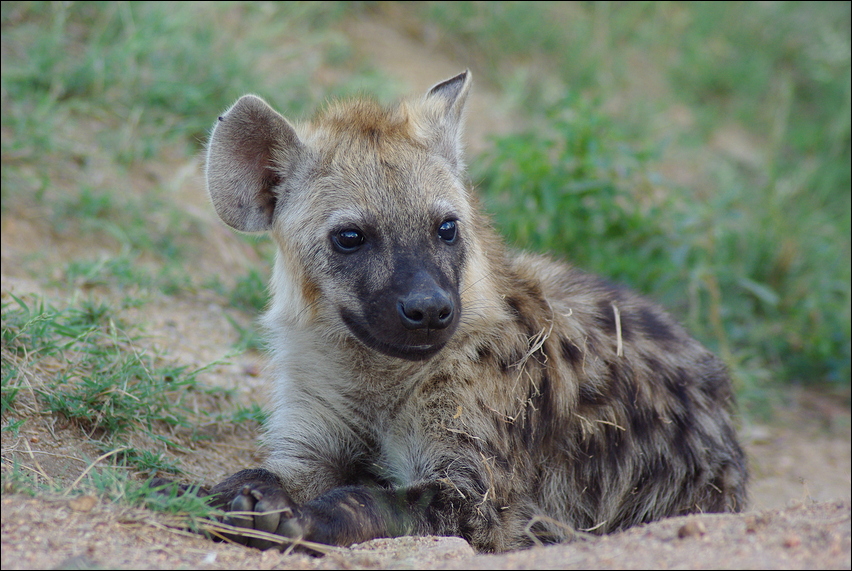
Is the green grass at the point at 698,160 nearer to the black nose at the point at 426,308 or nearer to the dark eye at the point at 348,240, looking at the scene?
the dark eye at the point at 348,240

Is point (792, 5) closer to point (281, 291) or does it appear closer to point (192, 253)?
point (192, 253)

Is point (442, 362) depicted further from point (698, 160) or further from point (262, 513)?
point (698, 160)

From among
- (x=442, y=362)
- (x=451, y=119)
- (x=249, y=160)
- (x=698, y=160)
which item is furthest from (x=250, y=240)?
(x=698, y=160)

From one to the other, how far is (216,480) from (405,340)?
38.5 inches

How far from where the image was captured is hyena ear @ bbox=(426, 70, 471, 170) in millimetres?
3156

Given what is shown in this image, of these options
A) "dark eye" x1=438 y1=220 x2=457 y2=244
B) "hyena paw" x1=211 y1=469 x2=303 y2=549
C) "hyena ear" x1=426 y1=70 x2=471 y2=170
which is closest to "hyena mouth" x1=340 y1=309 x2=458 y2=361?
"dark eye" x1=438 y1=220 x2=457 y2=244

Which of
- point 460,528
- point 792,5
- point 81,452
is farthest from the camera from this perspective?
point 792,5

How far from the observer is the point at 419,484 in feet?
8.66

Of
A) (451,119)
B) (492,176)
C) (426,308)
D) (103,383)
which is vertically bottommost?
(103,383)

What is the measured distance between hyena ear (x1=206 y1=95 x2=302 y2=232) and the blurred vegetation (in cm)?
130

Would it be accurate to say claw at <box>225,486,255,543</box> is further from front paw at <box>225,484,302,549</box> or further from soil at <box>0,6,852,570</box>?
soil at <box>0,6,852,570</box>

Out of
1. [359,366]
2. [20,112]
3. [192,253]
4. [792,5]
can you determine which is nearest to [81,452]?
[359,366]

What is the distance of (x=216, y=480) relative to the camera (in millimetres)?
3082

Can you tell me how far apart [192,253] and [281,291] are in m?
1.70
